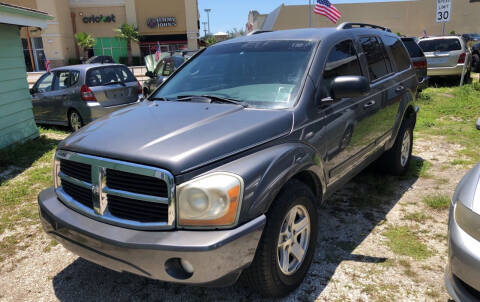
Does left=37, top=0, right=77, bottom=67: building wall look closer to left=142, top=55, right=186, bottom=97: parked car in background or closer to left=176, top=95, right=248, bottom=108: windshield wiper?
left=142, top=55, right=186, bottom=97: parked car in background

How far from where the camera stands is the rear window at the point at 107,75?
27.8 feet

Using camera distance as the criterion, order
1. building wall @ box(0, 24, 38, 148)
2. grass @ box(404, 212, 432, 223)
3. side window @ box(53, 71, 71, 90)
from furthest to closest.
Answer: side window @ box(53, 71, 71, 90) → building wall @ box(0, 24, 38, 148) → grass @ box(404, 212, 432, 223)

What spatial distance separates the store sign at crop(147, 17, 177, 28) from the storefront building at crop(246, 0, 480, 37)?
34.4 ft

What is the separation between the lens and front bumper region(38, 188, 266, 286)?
2.11 meters

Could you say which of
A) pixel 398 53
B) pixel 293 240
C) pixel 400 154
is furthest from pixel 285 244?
pixel 398 53

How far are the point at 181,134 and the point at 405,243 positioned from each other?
2.29 m

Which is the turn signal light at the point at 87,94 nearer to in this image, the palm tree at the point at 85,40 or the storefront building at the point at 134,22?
the palm tree at the point at 85,40

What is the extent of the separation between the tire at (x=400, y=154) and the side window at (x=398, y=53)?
707mm

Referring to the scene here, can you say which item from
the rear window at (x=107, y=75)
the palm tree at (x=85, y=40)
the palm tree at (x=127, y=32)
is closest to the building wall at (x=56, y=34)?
the palm tree at (x=85, y=40)

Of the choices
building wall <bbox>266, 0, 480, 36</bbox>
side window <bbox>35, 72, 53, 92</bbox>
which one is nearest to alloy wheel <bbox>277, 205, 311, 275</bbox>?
side window <bbox>35, 72, 53, 92</bbox>

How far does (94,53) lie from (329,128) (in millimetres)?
43405

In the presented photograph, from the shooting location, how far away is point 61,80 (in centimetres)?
883

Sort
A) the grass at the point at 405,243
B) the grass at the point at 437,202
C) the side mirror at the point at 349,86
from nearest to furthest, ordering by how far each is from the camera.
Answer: the side mirror at the point at 349,86
the grass at the point at 405,243
the grass at the point at 437,202

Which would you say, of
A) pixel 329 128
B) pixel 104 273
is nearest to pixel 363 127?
pixel 329 128
